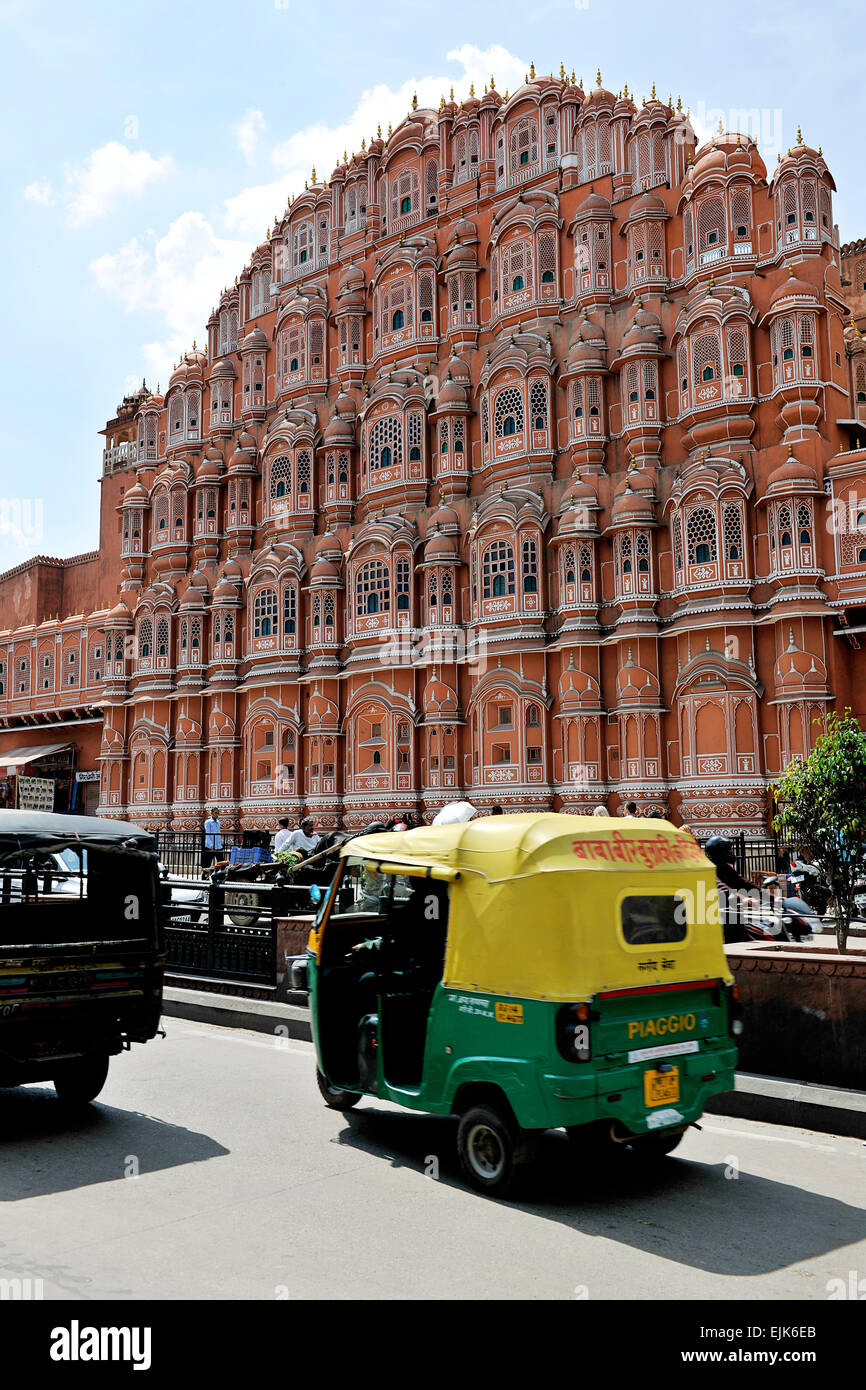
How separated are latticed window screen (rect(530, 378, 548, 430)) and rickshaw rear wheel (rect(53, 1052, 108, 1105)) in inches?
999

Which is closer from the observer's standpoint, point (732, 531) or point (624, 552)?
point (732, 531)

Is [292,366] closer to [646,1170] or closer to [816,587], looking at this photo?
[816,587]

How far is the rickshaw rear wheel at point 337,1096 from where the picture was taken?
721 cm

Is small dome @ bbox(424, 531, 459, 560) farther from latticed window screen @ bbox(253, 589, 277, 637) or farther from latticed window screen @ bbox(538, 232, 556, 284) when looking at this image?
latticed window screen @ bbox(538, 232, 556, 284)

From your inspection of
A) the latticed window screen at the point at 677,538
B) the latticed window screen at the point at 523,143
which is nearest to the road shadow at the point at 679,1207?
the latticed window screen at the point at 677,538

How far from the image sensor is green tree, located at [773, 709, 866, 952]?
11.4 m

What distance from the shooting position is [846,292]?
4850cm

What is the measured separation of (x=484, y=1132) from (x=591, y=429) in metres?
25.6

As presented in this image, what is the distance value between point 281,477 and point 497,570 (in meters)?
11.0

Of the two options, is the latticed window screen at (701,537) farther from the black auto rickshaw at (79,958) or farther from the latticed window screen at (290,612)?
the black auto rickshaw at (79,958)

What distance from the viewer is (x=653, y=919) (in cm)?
594

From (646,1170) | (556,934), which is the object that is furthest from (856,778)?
(556,934)

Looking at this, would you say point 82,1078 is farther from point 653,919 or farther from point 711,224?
point 711,224

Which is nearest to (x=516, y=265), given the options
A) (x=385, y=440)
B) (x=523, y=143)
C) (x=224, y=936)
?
(x=523, y=143)
